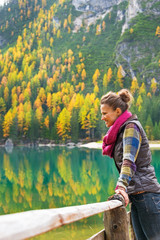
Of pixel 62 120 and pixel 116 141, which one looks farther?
pixel 62 120

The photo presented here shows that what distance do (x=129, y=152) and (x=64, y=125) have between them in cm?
8048

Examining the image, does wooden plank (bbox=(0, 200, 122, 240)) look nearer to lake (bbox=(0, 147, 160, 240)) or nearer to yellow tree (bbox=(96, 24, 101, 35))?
lake (bbox=(0, 147, 160, 240))

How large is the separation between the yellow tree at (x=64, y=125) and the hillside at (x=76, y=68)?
30cm

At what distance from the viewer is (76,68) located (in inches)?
5285

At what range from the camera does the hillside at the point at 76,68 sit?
84.2 m

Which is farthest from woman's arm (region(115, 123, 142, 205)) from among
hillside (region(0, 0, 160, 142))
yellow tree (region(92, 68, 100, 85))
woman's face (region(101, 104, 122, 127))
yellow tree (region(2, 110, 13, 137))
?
yellow tree (region(92, 68, 100, 85))

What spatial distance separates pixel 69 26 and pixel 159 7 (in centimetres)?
6305

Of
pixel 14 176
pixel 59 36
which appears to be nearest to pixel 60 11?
pixel 59 36

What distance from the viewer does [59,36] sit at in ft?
546

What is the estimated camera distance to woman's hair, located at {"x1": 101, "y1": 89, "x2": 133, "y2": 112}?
9.41 ft

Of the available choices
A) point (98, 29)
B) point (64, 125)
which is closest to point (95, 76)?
point (64, 125)

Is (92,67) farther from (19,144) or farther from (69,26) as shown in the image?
(19,144)

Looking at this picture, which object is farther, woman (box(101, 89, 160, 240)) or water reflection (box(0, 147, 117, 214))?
water reflection (box(0, 147, 117, 214))

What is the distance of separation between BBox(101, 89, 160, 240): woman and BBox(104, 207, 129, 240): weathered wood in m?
0.12
